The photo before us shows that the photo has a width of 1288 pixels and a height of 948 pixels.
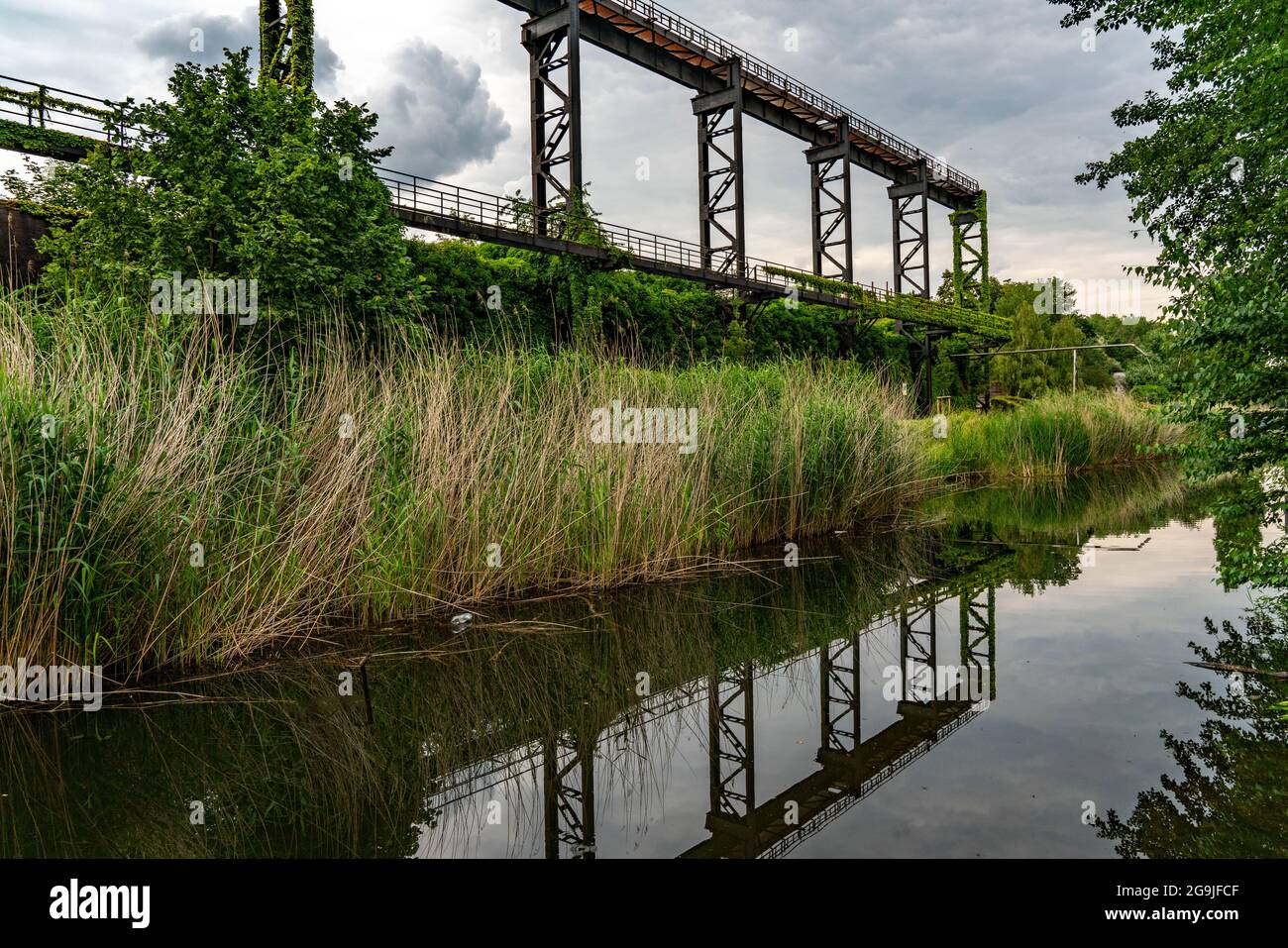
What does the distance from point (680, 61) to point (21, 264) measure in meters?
17.6

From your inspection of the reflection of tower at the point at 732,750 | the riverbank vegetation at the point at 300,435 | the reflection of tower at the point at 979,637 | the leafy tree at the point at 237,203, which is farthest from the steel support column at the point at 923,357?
the reflection of tower at the point at 732,750

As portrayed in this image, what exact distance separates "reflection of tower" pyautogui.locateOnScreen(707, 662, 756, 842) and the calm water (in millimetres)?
12

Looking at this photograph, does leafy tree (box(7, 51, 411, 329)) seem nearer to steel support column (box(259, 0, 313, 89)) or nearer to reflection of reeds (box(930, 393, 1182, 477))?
steel support column (box(259, 0, 313, 89))

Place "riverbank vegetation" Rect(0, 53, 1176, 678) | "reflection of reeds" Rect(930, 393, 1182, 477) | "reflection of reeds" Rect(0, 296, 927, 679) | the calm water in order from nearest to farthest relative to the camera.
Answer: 1. the calm water
2. "reflection of reeds" Rect(0, 296, 927, 679)
3. "riverbank vegetation" Rect(0, 53, 1176, 678)
4. "reflection of reeds" Rect(930, 393, 1182, 477)

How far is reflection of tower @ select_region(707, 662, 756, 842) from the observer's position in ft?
7.75

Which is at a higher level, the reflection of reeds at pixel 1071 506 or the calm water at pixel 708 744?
the reflection of reeds at pixel 1071 506

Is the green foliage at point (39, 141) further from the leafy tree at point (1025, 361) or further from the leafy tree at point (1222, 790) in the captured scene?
the leafy tree at point (1025, 361)

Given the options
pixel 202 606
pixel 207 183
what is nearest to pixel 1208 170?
pixel 207 183

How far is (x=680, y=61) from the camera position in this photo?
70.8ft

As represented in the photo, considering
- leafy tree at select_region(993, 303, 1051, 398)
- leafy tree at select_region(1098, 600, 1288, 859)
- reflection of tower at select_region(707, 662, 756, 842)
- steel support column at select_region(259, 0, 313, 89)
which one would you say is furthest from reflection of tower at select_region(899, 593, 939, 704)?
leafy tree at select_region(993, 303, 1051, 398)

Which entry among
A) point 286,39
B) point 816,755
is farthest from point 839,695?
point 286,39

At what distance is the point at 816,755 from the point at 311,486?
3.18 meters

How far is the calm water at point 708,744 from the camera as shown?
2.18 metres
